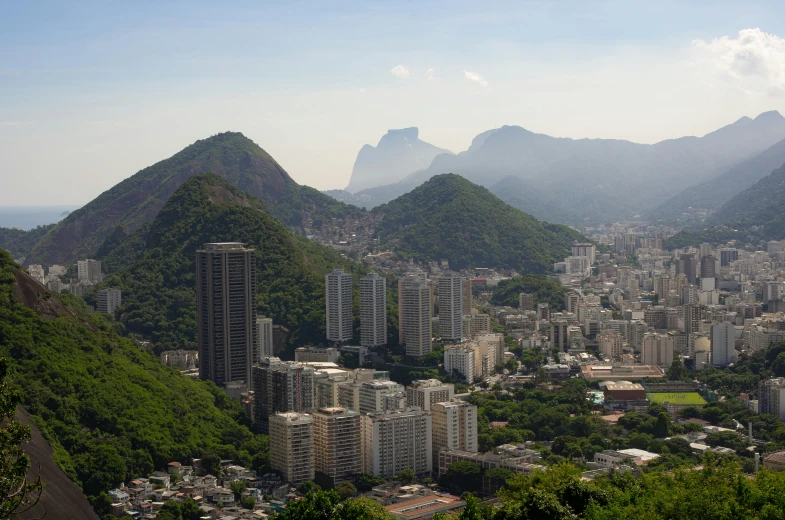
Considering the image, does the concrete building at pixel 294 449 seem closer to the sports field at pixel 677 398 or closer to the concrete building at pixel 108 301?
the sports field at pixel 677 398

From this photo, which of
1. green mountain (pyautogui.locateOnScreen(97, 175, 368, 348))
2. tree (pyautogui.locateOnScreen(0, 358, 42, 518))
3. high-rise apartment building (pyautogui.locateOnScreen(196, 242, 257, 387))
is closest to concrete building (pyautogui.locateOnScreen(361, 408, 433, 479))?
high-rise apartment building (pyautogui.locateOnScreen(196, 242, 257, 387))

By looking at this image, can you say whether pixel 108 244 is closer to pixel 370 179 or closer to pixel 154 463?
pixel 154 463

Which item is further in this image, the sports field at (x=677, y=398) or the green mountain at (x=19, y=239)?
the green mountain at (x=19, y=239)

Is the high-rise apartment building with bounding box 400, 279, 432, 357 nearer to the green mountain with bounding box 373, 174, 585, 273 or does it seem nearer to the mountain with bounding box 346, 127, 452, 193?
the green mountain with bounding box 373, 174, 585, 273

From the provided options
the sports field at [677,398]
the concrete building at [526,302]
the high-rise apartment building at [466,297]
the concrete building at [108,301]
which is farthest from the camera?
the concrete building at [526,302]

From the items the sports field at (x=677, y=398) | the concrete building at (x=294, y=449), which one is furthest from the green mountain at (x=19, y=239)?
the concrete building at (x=294, y=449)

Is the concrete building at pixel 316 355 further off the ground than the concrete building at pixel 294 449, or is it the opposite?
the concrete building at pixel 316 355
